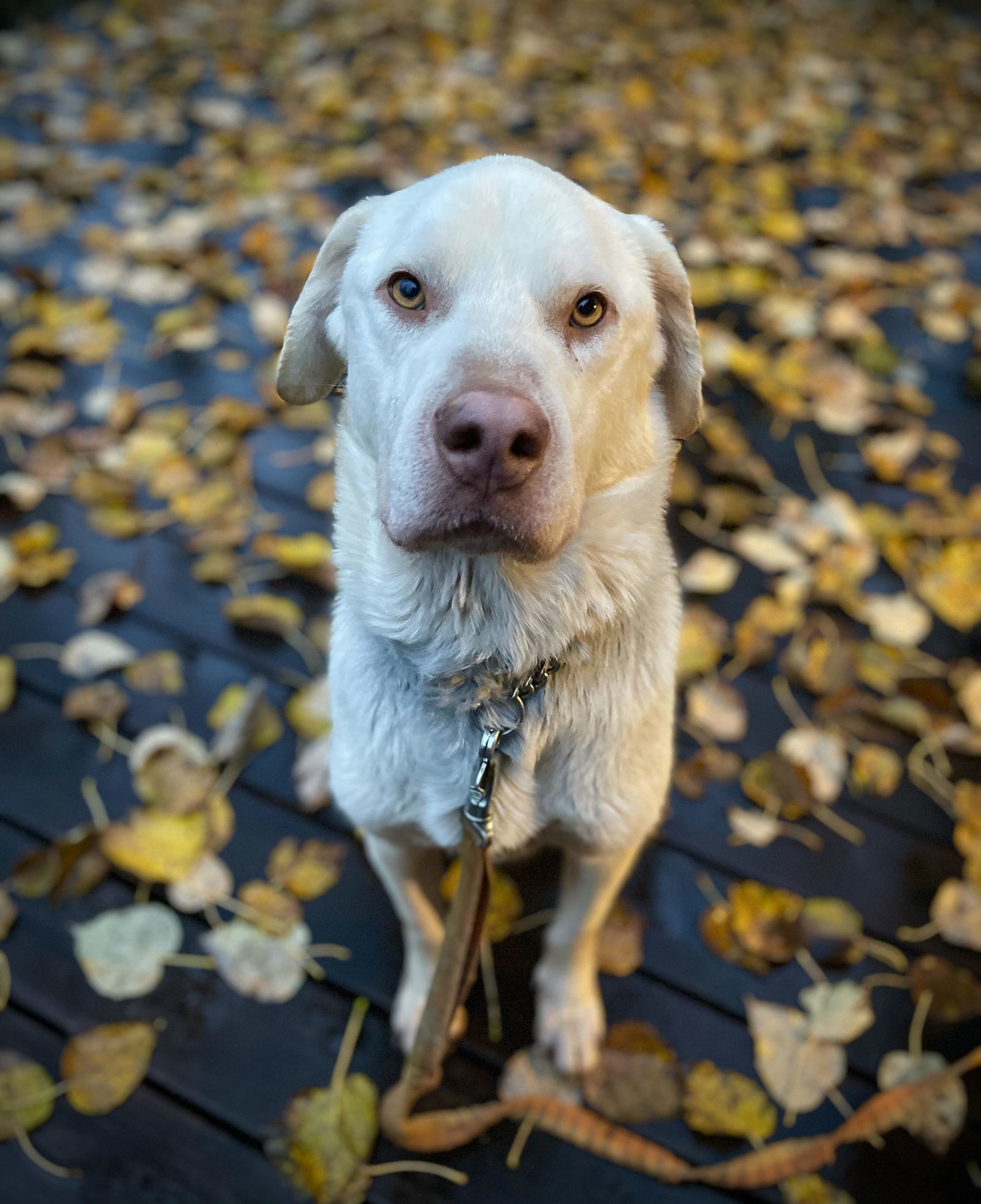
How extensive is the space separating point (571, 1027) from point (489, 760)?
0.79m

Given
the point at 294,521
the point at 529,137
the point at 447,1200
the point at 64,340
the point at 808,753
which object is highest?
the point at 529,137

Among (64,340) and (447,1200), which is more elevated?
(64,340)

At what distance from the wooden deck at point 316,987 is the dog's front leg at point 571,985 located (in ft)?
0.22

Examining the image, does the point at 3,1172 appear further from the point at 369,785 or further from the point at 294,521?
the point at 294,521

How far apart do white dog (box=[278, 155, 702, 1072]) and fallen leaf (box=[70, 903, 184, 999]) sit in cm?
66

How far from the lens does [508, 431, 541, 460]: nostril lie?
39.8 inches

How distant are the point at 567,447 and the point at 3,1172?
166cm

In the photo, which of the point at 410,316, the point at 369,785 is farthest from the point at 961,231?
the point at 369,785

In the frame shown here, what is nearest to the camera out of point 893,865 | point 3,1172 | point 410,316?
point 410,316

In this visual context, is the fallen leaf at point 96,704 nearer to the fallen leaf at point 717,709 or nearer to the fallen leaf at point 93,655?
the fallen leaf at point 93,655

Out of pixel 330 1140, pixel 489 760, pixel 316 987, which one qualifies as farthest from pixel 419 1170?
pixel 489 760

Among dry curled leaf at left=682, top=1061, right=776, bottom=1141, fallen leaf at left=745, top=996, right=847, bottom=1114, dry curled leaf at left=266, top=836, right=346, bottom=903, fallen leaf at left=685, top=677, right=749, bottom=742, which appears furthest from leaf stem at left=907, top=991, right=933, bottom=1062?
dry curled leaf at left=266, top=836, right=346, bottom=903

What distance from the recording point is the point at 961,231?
369cm

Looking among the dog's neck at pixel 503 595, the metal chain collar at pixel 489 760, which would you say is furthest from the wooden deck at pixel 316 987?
the dog's neck at pixel 503 595
